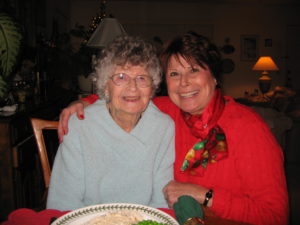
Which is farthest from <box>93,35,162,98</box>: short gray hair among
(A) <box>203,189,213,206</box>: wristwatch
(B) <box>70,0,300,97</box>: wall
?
(B) <box>70,0,300,97</box>: wall

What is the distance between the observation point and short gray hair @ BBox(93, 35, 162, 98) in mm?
1330

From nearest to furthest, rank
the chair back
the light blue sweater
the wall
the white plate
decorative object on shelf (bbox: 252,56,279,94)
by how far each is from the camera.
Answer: the white plate < the light blue sweater < the chair back < decorative object on shelf (bbox: 252,56,279,94) < the wall

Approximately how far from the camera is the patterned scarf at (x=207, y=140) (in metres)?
1.27

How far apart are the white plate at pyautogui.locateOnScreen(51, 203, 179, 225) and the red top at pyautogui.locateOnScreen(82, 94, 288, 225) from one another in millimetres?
370

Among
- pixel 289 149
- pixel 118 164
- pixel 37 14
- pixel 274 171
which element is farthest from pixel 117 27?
pixel 289 149

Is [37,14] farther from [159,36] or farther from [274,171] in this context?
[159,36]

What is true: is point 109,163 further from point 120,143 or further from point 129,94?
point 129,94

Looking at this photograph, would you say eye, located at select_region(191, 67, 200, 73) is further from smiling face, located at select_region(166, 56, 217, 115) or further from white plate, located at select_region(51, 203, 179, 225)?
white plate, located at select_region(51, 203, 179, 225)

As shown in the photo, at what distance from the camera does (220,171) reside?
4.13ft

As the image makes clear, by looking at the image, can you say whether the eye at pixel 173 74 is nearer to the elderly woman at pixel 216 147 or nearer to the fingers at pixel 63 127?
the elderly woman at pixel 216 147

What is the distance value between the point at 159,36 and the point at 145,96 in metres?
6.96

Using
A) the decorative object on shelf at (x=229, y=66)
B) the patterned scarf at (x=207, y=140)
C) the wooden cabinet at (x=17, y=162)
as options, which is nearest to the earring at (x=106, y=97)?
the patterned scarf at (x=207, y=140)

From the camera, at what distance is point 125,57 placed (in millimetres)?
1325

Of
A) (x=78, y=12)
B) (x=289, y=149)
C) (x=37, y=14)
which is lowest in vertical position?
(x=289, y=149)
